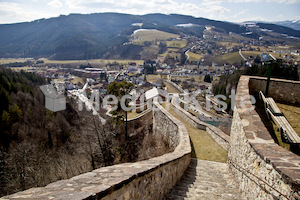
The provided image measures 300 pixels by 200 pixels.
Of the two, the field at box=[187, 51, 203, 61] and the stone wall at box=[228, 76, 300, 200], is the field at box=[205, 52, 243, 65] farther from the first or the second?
the stone wall at box=[228, 76, 300, 200]

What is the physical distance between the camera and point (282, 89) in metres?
7.90

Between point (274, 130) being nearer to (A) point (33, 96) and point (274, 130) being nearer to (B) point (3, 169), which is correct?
(B) point (3, 169)

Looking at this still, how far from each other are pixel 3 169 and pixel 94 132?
269 inches

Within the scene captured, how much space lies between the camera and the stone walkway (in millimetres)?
3762

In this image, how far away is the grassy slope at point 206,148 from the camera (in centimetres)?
701

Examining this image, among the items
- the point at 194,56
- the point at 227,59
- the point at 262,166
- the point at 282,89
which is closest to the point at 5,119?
the point at 282,89

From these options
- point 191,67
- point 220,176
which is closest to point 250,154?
point 220,176

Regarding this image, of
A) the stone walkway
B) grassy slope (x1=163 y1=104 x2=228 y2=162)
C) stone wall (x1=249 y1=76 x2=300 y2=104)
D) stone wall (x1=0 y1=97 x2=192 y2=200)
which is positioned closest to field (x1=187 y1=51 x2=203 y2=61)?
stone wall (x1=249 y1=76 x2=300 y2=104)

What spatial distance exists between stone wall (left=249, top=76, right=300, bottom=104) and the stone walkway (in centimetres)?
424

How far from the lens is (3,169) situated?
1401cm

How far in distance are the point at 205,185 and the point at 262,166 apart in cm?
195

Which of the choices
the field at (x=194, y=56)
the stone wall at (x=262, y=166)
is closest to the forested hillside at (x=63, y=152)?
the stone wall at (x=262, y=166)

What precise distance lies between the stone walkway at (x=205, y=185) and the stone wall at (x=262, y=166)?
28 cm

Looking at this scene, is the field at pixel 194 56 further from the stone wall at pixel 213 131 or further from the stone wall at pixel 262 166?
the stone wall at pixel 262 166
